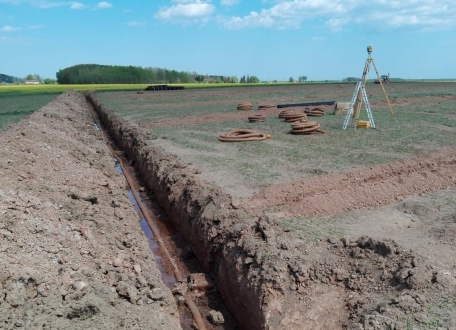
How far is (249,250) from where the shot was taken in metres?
6.04

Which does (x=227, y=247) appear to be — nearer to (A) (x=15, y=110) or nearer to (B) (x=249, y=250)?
(B) (x=249, y=250)

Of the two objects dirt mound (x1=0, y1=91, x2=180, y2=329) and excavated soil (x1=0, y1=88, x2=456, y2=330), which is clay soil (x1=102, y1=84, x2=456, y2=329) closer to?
excavated soil (x1=0, y1=88, x2=456, y2=330)

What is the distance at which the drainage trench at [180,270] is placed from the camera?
614 centimetres

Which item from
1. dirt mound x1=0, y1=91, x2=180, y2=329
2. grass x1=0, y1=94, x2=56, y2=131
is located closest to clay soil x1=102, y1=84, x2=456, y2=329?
dirt mound x1=0, y1=91, x2=180, y2=329

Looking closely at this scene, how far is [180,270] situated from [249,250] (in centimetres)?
198

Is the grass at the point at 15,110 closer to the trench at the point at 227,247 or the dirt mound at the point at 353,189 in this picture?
the trench at the point at 227,247

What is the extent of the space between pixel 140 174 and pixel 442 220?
29.2ft

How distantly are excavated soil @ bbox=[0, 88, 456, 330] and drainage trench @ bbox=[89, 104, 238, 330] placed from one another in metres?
0.20

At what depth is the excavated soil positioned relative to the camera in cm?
448

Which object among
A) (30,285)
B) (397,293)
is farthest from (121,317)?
(397,293)

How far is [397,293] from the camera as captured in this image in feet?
15.6

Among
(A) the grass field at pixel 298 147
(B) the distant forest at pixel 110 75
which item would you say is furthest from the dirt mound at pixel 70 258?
(B) the distant forest at pixel 110 75

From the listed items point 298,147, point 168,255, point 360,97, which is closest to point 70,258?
point 168,255

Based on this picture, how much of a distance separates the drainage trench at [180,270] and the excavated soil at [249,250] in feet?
0.64
